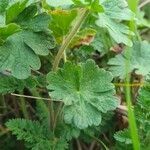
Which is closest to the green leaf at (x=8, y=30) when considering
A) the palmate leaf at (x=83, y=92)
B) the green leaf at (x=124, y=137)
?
the palmate leaf at (x=83, y=92)

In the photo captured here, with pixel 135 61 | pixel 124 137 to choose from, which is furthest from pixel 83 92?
pixel 135 61

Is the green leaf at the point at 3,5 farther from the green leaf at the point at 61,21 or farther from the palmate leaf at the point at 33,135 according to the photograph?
the palmate leaf at the point at 33,135

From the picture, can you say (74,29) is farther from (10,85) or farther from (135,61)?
(135,61)

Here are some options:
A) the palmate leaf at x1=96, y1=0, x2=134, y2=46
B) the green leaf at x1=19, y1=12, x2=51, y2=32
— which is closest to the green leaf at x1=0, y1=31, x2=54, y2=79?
the green leaf at x1=19, y1=12, x2=51, y2=32

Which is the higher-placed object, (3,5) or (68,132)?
(3,5)

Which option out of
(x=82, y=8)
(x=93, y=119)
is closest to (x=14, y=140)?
(x=93, y=119)

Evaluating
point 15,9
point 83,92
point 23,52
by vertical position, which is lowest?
Result: point 83,92

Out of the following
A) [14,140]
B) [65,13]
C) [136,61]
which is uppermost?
[65,13]

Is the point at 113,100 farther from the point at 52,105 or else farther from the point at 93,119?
the point at 52,105
